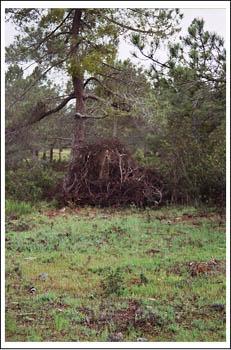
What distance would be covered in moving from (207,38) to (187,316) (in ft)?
6.50

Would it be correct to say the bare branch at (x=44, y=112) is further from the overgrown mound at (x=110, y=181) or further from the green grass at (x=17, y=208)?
the green grass at (x=17, y=208)

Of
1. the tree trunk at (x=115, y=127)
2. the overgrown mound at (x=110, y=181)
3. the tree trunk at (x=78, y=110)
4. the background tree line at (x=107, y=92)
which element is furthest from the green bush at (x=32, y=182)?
the tree trunk at (x=115, y=127)

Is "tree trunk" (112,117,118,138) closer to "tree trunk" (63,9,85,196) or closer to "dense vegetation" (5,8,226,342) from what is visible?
"dense vegetation" (5,8,226,342)

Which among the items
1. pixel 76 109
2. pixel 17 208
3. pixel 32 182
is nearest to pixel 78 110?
pixel 76 109

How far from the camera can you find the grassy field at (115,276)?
351 cm

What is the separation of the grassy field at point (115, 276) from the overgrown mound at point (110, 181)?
0.12 metres

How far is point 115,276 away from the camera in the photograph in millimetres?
3738

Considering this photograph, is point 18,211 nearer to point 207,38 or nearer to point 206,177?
point 206,177

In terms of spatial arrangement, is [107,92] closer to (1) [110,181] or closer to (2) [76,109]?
(2) [76,109]

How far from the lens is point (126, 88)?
13.8 ft

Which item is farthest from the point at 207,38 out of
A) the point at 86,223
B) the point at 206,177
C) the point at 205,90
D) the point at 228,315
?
→ the point at 228,315

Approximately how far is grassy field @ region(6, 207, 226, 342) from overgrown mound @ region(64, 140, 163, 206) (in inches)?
4.7

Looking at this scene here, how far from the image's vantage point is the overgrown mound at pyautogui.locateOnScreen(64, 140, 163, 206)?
4328 millimetres

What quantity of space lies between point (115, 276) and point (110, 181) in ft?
3.35
